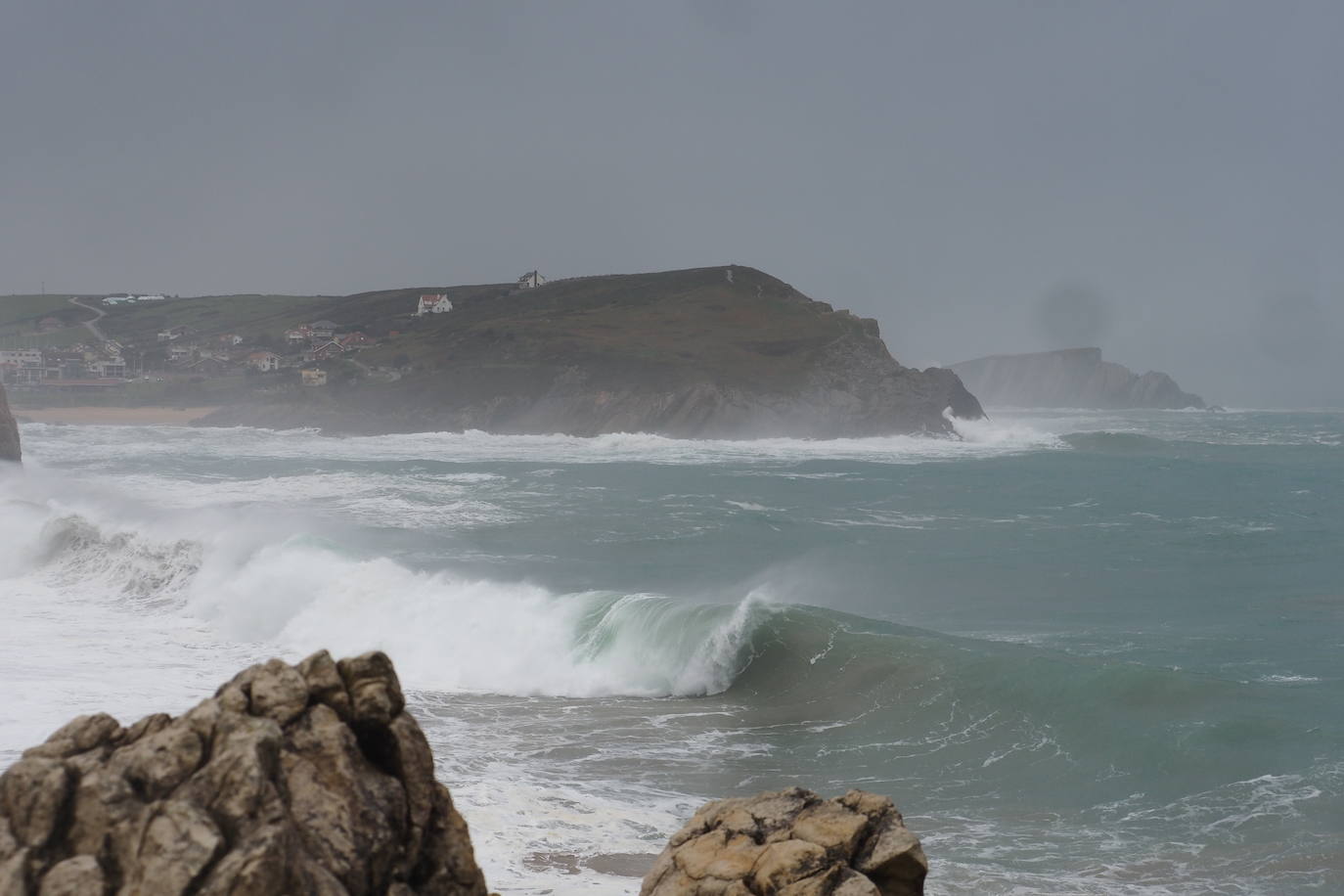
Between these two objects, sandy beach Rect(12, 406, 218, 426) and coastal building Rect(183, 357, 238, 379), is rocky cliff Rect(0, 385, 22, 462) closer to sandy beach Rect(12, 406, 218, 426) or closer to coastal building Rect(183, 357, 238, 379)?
sandy beach Rect(12, 406, 218, 426)

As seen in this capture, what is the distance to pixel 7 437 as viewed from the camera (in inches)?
1716

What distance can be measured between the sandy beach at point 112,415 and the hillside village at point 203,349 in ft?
18.4

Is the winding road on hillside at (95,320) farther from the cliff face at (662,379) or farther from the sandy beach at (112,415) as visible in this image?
the cliff face at (662,379)

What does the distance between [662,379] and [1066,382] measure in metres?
89.9

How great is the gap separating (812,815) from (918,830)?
18.9 ft

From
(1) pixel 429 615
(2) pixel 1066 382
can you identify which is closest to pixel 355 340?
(2) pixel 1066 382

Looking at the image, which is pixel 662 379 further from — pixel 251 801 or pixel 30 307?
pixel 30 307

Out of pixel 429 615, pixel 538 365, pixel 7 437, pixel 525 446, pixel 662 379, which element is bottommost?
pixel 429 615

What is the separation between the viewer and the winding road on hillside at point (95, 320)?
13516cm

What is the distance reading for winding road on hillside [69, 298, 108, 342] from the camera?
135 metres

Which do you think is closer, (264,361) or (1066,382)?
(264,361)

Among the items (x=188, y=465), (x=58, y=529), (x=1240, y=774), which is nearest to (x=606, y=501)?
Answer: (x=58, y=529)

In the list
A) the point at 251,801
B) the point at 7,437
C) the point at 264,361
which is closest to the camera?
the point at 251,801

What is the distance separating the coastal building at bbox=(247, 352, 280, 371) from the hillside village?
9cm
